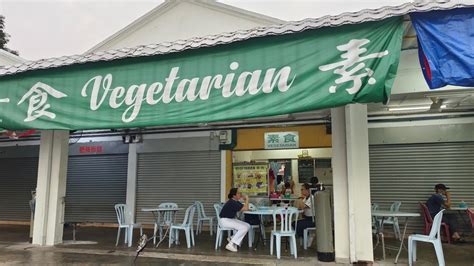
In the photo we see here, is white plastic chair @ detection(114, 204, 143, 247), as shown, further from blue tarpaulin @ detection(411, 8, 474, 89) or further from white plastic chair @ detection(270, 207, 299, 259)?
blue tarpaulin @ detection(411, 8, 474, 89)

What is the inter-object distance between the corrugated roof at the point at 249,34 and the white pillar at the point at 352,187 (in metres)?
1.72

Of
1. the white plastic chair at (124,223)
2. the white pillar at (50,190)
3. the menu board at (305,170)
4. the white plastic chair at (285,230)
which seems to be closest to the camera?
the white plastic chair at (285,230)

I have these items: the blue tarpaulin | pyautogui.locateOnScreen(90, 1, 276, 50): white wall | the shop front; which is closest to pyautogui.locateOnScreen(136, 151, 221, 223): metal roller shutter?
the shop front

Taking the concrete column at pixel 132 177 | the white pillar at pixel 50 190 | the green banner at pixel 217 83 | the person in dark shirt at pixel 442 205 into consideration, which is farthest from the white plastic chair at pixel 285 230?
the concrete column at pixel 132 177

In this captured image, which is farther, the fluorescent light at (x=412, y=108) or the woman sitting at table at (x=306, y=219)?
the fluorescent light at (x=412, y=108)

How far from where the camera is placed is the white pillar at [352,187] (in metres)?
5.71

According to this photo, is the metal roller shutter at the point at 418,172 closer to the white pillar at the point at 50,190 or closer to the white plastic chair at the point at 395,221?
the white plastic chair at the point at 395,221

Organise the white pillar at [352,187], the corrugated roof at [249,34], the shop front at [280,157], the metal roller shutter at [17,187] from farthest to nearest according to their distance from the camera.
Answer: the metal roller shutter at [17,187] < the shop front at [280,157] < the white pillar at [352,187] < the corrugated roof at [249,34]

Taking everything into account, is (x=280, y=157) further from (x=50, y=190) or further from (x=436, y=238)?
(x=50, y=190)

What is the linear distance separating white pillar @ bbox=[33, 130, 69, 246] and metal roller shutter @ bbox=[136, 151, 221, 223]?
3356 millimetres

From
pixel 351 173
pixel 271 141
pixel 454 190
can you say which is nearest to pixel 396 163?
pixel 454 190

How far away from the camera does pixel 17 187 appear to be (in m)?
12.1

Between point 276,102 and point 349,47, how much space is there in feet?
3.75

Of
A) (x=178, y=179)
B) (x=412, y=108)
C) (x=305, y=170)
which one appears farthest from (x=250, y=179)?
(x=412, y=108)
